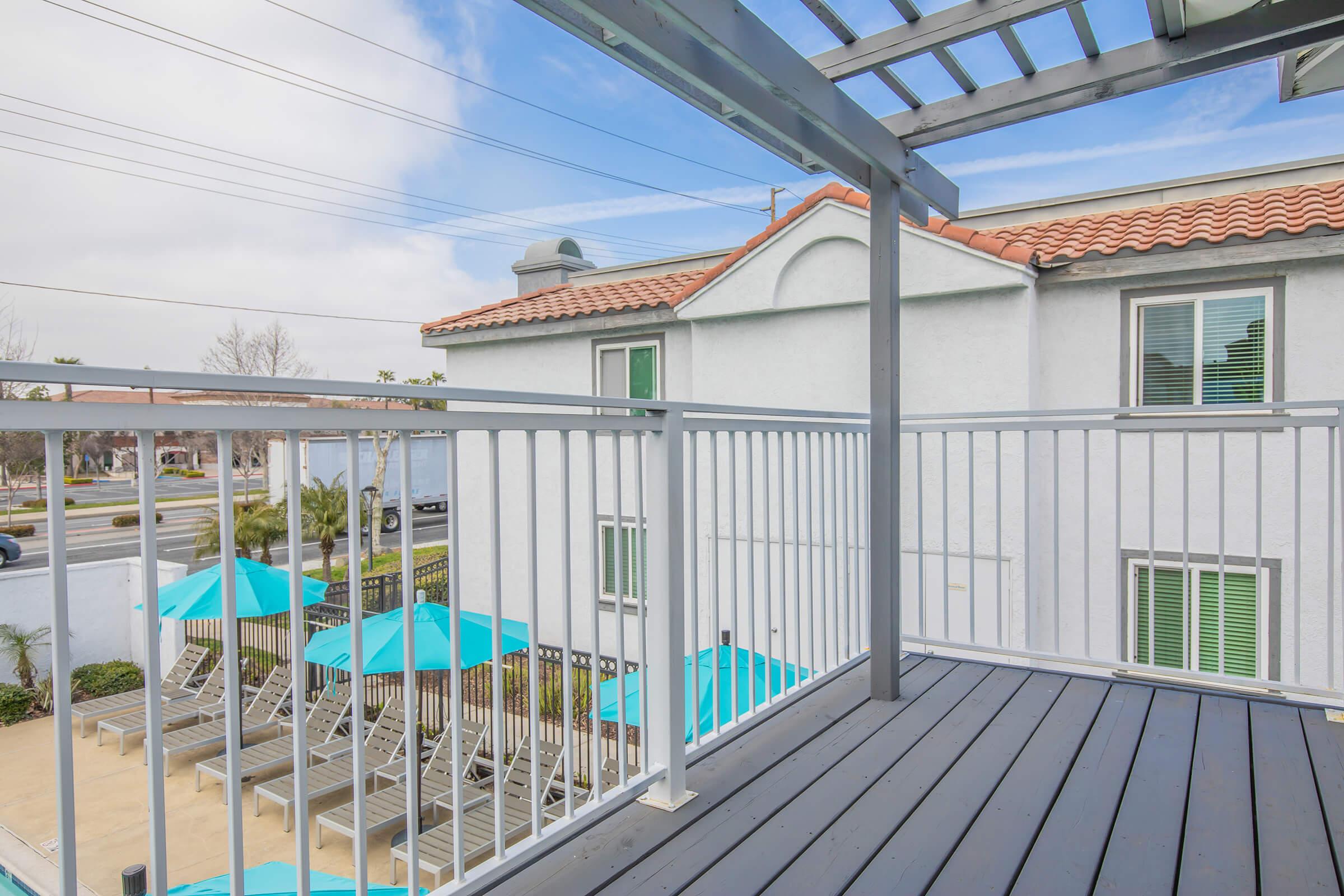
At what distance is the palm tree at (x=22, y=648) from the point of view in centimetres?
127

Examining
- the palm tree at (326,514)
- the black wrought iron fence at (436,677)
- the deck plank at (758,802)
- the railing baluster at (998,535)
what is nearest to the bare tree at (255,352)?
the palm tree at (326,514)

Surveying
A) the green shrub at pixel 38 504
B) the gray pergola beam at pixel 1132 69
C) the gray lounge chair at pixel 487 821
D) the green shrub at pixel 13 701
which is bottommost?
the gray lounge chair at pixel 487 821

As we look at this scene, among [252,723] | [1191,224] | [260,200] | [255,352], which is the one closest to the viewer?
[1191,224]

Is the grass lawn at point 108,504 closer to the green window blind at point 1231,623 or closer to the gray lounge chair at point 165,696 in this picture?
the gray lounge chair at point 165,696

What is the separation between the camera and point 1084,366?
6.35 meters

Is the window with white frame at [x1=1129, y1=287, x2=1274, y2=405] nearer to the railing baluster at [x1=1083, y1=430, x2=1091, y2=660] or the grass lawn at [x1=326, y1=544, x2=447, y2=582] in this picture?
the railing baluster at [x1=1083, y1=430, x2=1091, y2=660]

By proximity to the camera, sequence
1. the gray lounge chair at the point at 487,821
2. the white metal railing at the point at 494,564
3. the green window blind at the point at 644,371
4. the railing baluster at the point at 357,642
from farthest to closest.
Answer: the green window blind at the point at 644,371, the gray lounge chair at the point at 487,821, the railing baluster at the point at 357,642, the white metal railing at the point at 494,564

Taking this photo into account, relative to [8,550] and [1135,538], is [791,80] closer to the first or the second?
[8,550]

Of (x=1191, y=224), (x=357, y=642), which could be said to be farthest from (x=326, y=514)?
(x=357, y=642)

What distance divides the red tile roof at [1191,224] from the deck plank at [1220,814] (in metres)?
4.41

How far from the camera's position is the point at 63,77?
2422 cm

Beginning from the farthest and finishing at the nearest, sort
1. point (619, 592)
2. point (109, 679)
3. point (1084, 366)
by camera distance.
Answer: point (109, 679) → point (1084, 366) → point (619, 592)

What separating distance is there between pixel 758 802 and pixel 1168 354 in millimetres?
5758

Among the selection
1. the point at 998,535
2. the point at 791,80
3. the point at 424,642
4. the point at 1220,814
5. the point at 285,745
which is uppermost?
the point at 791,80
